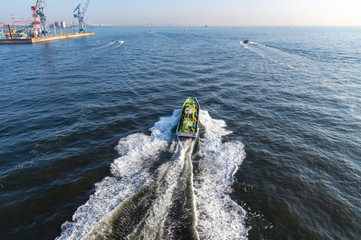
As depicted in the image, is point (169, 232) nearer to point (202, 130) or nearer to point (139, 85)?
point (202, 130)

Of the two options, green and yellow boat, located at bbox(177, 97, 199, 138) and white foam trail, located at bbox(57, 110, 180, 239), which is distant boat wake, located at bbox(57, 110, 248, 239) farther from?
green and yellow boat, located at bbox(177, 97, 199, 138)

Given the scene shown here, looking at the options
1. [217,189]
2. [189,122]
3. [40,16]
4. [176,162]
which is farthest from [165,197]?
[40,16]

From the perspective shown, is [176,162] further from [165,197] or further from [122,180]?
[122,180]

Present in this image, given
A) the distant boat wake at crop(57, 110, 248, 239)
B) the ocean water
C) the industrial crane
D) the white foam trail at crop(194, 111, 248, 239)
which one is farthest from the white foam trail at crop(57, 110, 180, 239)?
the industrial crane

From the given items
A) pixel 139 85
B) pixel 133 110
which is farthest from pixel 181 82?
pixel 133 110

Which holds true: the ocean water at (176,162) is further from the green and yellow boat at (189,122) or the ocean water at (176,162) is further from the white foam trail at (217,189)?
the green and yellow boat at (189,122)

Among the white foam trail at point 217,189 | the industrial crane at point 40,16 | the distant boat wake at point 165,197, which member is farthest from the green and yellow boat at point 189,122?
the industrial crane at point 40,16

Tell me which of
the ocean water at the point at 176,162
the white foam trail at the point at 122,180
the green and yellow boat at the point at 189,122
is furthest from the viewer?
the green and yellow boat at the point at 189,122
